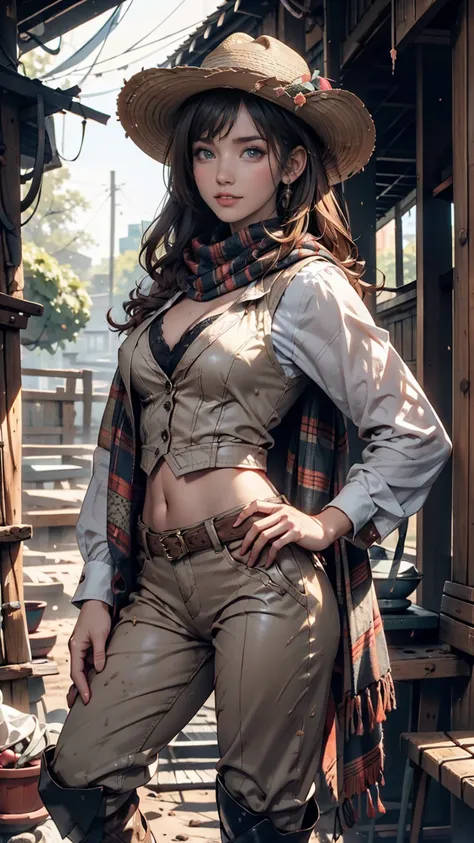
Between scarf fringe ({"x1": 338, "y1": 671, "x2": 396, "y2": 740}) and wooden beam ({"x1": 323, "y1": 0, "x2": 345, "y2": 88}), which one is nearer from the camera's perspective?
scarf fringe ({"x1": 338, "y1": 671, "x2": 396, "y2": 740})

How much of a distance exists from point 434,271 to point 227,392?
297 cm

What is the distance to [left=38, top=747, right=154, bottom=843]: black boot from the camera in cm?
196

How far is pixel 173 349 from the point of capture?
212cm

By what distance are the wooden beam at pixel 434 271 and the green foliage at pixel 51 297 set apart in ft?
50.9

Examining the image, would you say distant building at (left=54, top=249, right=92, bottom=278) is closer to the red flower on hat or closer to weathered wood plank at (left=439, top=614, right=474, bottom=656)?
weathered wood plank at (left=439, top=614, right=474, bottom=656)

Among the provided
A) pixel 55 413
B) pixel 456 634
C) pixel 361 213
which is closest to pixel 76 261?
pixel 55 413

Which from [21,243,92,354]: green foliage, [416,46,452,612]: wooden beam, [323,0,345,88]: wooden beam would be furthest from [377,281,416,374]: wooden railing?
[21,243,92,354]: green foliage

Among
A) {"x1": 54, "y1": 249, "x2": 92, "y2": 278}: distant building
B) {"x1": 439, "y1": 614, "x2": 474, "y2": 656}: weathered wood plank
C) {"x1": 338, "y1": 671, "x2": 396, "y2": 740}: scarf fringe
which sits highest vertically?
{"x1": 54, "y1": 249, "x2": 92, "y2": 278}: distant building

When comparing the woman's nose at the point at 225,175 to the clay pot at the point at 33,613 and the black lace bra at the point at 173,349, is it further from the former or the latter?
the clay pot at the point at 33,613

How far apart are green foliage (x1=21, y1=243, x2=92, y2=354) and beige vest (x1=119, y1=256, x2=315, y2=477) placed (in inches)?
702

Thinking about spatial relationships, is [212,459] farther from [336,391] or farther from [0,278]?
[0,278]

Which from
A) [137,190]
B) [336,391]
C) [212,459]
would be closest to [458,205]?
[336,391]

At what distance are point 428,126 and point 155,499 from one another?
10.5 feet

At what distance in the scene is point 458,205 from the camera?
10.7 feet
